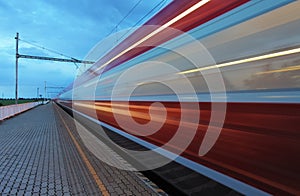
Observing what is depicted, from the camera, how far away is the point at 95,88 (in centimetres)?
986

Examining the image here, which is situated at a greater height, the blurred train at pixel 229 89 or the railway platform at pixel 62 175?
the blurred train at pixel 229 89

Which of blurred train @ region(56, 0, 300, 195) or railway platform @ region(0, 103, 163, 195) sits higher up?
blurred train @ region(56, 0, 300, 195)

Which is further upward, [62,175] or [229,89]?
[229,89]

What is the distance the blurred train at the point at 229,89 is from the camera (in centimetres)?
204

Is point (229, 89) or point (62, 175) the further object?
point (62, 175)

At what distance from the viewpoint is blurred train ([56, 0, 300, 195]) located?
204cm

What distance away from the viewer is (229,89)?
265cm

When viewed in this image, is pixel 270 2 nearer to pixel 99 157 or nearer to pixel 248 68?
pixel 248 68

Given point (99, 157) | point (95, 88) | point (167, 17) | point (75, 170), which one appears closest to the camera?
point (167, 17)

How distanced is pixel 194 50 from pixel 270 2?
47.2 inches

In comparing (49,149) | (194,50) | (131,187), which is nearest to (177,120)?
(194,50)

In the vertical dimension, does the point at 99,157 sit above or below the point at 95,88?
below

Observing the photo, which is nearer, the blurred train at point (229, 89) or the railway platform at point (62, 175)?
the blurred train at point (229, 89)

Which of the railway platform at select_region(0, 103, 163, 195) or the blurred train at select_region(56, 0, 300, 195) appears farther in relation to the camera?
the railway platform at select_region(0, 103, 163, 195)
